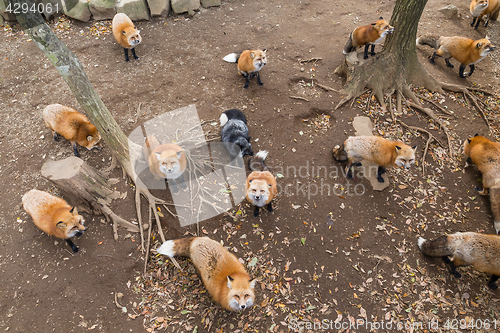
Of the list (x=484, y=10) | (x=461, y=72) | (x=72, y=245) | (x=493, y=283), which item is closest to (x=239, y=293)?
(x=72, y=245)

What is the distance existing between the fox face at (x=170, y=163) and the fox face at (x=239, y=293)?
2.34 meters

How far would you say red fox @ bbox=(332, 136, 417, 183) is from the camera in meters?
5.21

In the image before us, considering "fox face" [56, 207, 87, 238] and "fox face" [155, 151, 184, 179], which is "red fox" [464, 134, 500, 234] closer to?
"fox face" [155, 151, 184, 179]

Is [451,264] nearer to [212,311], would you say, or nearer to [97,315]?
[212,311]

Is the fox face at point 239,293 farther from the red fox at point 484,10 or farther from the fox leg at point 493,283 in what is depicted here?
the red fox at point 484,10

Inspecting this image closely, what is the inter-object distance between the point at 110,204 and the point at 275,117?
455 cm

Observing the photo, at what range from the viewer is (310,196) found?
5.71 metres

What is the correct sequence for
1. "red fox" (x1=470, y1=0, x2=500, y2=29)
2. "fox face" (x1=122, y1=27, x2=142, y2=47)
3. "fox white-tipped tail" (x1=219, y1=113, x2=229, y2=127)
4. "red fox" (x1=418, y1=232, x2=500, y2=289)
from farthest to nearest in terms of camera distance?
1. "red fox" (x1=470, y1=0, x2=500, y2=29)
2. "fox face" (x1=122, y1=27, x2=142, y2=47)
3. "fox white-tipped tail" (x1=219, y1=113, x2=229, y2=127)
4. "red fox" (x1=418, y1=232, x2=500, y2=289)

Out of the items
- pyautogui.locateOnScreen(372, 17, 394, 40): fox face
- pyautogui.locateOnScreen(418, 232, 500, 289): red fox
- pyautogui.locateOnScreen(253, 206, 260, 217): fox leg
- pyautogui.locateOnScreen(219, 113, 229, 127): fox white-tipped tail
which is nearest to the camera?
pyautogui.locateOnScreen(418, 232, 500, 289): red fox

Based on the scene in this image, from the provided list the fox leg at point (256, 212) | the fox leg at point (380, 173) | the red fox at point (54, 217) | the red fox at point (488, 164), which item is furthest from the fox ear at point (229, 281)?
the red fox at point (488, 164)

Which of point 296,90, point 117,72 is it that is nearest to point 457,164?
point 296,90

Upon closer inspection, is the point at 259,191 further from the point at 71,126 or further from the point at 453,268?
the point at 71,126

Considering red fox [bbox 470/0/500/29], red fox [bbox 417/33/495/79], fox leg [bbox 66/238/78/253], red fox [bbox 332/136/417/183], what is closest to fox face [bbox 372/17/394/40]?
red fox [bbox 417/33/495/79]

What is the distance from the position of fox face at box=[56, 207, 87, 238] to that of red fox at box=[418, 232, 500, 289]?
21.1 ft
